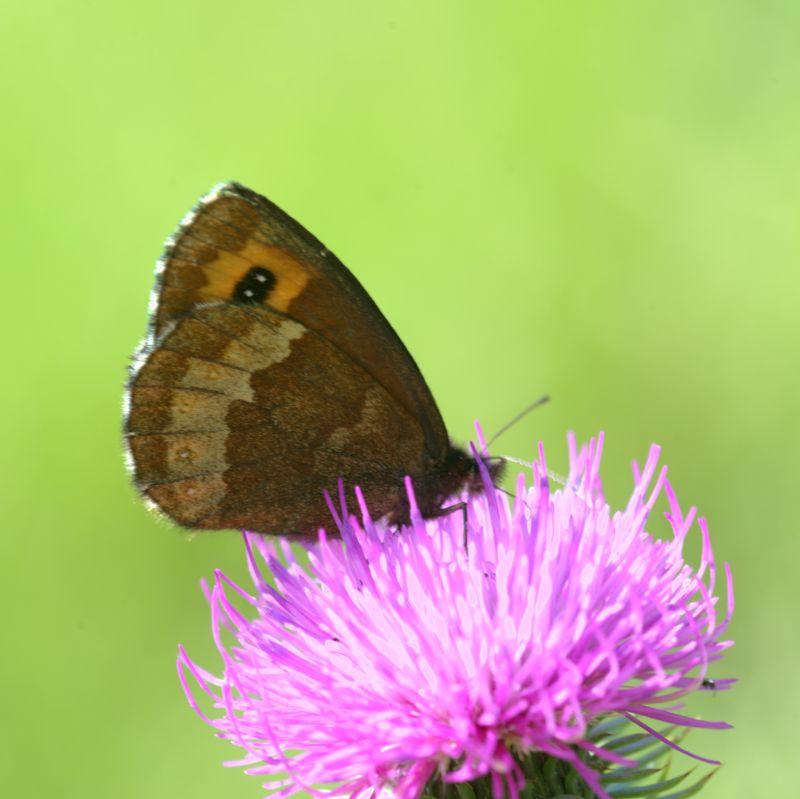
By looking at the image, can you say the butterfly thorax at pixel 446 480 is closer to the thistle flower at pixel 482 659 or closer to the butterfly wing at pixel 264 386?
the butterfly wing at pixel 264 386

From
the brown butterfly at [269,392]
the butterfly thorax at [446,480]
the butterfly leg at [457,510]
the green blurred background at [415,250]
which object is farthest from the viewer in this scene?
the green blurred background at [415,250]

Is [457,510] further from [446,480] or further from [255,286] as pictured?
[255,286]

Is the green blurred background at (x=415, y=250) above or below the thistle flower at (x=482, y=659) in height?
above

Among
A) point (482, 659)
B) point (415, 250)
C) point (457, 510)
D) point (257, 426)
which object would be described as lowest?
point (482, 659)

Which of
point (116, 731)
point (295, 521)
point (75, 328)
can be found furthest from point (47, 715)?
point (295, 521)

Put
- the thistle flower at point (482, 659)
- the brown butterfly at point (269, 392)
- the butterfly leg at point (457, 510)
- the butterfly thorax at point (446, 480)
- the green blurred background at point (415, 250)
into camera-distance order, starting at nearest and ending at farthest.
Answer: the thistle flower at point (482, 659) < the butterfly leg at point (457, 510) < the brown butterfly at point (269, 392) < the butterfly thorax at point (446, 480) < the green blurred background at point (415, 250)

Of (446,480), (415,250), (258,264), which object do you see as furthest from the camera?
(415,250)

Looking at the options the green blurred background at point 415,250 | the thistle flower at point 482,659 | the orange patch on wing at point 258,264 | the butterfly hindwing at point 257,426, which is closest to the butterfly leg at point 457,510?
the thistle flower at point 482,659

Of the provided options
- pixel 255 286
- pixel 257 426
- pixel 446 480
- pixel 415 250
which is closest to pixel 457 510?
pixel 446 480

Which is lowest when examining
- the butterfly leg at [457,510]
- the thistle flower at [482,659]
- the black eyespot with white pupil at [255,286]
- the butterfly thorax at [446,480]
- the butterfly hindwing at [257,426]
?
the thistle flower at [482,659]
